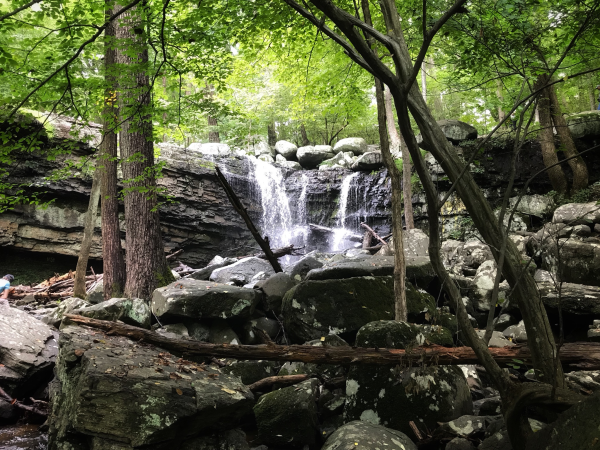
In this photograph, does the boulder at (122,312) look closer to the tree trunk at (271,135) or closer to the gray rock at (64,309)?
the gray rock at (64,309)

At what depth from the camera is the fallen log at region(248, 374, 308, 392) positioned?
4695 mm

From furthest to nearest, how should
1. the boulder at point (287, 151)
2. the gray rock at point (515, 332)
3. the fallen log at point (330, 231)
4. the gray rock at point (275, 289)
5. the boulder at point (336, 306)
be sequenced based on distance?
1. the boulder at point (287, 151)
2. the fallen log at point (330, 231)
3. the gray rock at point (275, 289)
4. the gray rock at point (515, 332)
5. the boulder at point (336, 306)

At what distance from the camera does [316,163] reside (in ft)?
62.4

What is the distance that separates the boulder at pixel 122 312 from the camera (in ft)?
17.6

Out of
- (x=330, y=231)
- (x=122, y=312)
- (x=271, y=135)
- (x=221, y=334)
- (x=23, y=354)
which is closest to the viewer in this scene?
(x=23, y=354)

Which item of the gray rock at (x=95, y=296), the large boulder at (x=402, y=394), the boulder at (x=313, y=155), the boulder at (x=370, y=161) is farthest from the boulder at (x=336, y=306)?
the boulder at (x=313, y=155)

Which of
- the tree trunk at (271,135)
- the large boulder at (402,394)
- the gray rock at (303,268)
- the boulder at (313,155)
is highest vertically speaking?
the tree trunk at (271,135)

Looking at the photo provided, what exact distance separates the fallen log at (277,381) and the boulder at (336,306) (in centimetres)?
98

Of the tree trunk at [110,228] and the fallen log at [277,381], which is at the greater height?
the tree trunk at [110,228]

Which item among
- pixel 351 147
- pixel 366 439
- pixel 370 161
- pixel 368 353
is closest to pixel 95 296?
pixel 368 353

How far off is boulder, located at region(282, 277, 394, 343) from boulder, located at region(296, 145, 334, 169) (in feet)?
44.4

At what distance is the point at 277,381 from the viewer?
15.5 ft

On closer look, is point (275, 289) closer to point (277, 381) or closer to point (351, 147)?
point (277, 381)

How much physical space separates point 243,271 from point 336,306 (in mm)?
3942
